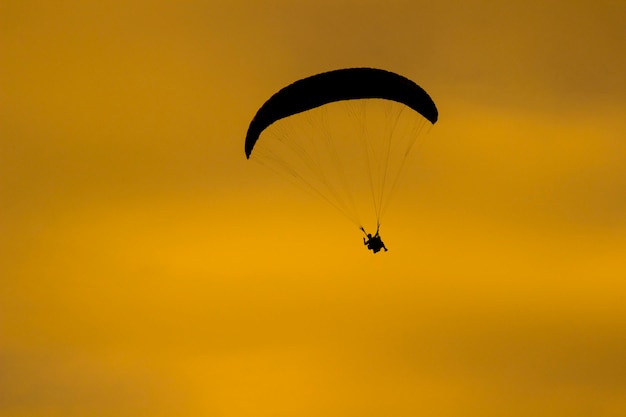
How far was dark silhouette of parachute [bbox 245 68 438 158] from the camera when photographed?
56312 millimetres

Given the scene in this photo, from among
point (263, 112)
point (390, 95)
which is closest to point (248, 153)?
point (263, 112)

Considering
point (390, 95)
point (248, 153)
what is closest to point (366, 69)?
point (390, 95)

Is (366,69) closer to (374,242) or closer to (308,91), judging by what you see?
(308,91)

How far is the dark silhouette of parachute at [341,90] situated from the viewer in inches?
2217

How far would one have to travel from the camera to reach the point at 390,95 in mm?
56656

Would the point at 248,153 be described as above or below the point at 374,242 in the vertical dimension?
above

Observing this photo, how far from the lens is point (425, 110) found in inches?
2258

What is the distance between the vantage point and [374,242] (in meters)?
58.4

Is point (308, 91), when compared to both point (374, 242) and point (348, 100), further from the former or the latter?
point (374, 242)

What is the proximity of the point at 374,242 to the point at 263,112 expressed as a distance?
230 inches

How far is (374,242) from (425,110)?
4.84 m

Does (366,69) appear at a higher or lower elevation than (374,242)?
higher

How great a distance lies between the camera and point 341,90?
56.4 meters

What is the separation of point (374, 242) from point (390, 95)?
5.21 m
